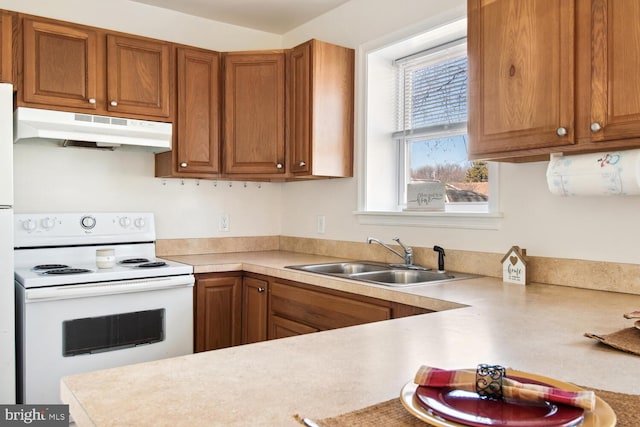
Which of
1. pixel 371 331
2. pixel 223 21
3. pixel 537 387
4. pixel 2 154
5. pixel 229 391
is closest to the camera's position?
pixel 537 387

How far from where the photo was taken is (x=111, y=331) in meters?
2.55

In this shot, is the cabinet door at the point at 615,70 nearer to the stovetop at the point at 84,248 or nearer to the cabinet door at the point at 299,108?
the cabinet door at the point at 299,108

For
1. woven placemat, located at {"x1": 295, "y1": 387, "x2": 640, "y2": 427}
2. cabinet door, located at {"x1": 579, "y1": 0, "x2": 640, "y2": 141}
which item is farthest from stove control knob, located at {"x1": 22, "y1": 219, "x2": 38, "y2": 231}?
cabinet door, located at {"x1": 579, "y1": 0, "x2": 640, "y2": 141}

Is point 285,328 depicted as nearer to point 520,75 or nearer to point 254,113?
point 254,113

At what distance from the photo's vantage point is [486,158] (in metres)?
2.05

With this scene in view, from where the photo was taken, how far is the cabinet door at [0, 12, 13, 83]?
8.27ft

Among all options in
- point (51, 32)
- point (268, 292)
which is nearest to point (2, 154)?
point (51, 32)

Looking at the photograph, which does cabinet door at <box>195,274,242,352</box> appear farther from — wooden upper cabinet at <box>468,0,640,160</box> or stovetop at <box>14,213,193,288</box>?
wooden upper cabinet at <box>468,0,640,160</box>

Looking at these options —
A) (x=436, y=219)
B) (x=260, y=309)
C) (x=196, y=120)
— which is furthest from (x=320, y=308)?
(x=196, y=120)

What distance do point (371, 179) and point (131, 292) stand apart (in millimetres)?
1513

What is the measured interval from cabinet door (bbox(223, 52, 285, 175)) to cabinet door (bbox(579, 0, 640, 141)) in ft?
6.37

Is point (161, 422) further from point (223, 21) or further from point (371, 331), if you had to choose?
point (223, 21)

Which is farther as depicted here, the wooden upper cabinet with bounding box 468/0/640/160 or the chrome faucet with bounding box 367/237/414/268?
the chrome faucet with bounding box 367/237/414/268

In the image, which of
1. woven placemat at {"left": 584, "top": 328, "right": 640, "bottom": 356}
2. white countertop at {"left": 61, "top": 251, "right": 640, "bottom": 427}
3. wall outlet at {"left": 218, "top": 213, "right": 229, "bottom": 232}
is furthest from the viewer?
wall outlet at {"left": 218, "top": 213, "right": 229, "bottom": 232}
